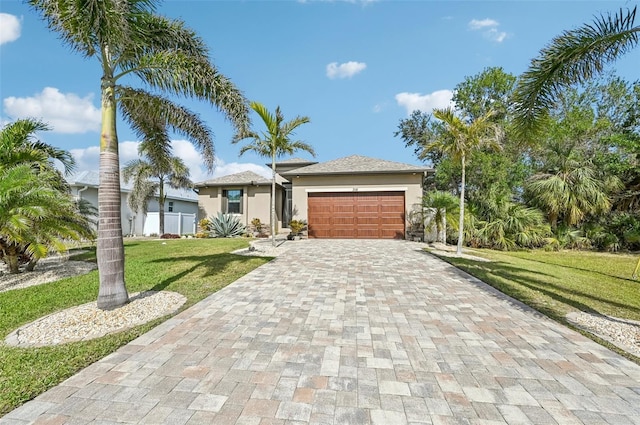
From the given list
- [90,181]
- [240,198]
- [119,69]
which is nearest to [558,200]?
[240,198]

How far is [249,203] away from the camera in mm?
18781

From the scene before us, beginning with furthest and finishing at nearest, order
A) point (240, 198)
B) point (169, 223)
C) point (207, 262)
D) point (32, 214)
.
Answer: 1. point (169, 223)
2. point (240, 198)
3. point (207, 262)
4. point (32, 214)

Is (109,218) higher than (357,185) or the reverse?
the reverse

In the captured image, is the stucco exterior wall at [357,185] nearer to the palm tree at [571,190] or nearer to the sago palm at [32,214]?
the palm tree at [571,190]

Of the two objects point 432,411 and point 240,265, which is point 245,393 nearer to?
point 432,411

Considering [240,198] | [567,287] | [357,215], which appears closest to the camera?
[567,287]

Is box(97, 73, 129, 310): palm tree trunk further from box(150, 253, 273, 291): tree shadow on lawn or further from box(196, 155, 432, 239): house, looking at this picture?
box(196, 155, 432, 239): house

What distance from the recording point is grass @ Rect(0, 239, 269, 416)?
2748 millimetres

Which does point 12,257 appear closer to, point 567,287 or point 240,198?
point 240,198

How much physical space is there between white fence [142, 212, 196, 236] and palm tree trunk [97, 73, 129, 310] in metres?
17.7

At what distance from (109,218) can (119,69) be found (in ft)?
9.61

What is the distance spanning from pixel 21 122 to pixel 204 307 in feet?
27.3

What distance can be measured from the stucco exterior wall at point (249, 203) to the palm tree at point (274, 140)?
5.89m

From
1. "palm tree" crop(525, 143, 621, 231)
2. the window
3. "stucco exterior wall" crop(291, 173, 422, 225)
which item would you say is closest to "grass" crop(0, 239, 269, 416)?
"stucco exterior wall" crop(291, 173, 422, 225)
